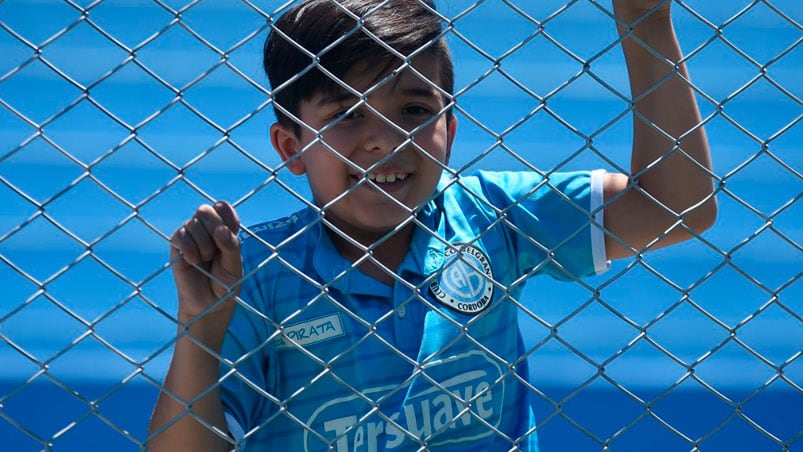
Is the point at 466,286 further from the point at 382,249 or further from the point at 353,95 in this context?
the point at 353,95

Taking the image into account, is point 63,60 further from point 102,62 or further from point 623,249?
point 623,249

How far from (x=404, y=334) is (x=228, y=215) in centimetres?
45

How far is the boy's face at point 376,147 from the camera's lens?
1.69 m

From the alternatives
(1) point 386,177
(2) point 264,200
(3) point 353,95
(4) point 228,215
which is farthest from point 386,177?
(2) point 264,200

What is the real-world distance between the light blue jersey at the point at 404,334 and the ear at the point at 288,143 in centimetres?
9

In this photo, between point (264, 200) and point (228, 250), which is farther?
point (264, 200)

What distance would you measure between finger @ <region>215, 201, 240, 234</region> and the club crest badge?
451 mm

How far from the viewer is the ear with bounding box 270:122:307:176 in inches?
73.0

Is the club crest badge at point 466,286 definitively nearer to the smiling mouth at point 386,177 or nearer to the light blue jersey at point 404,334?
the light blue jersey at point 404,334

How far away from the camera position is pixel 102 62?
3.17 metres

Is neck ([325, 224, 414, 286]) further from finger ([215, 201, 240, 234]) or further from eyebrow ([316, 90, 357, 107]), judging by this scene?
finger ([215, 201, 240, 234])

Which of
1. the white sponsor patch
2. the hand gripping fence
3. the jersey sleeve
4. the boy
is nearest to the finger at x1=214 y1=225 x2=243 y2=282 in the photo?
the boy

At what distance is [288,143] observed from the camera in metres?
1.89

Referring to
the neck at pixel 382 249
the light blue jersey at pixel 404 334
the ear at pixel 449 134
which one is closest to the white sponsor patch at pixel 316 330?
the light blue jersey at pixel 404 334
